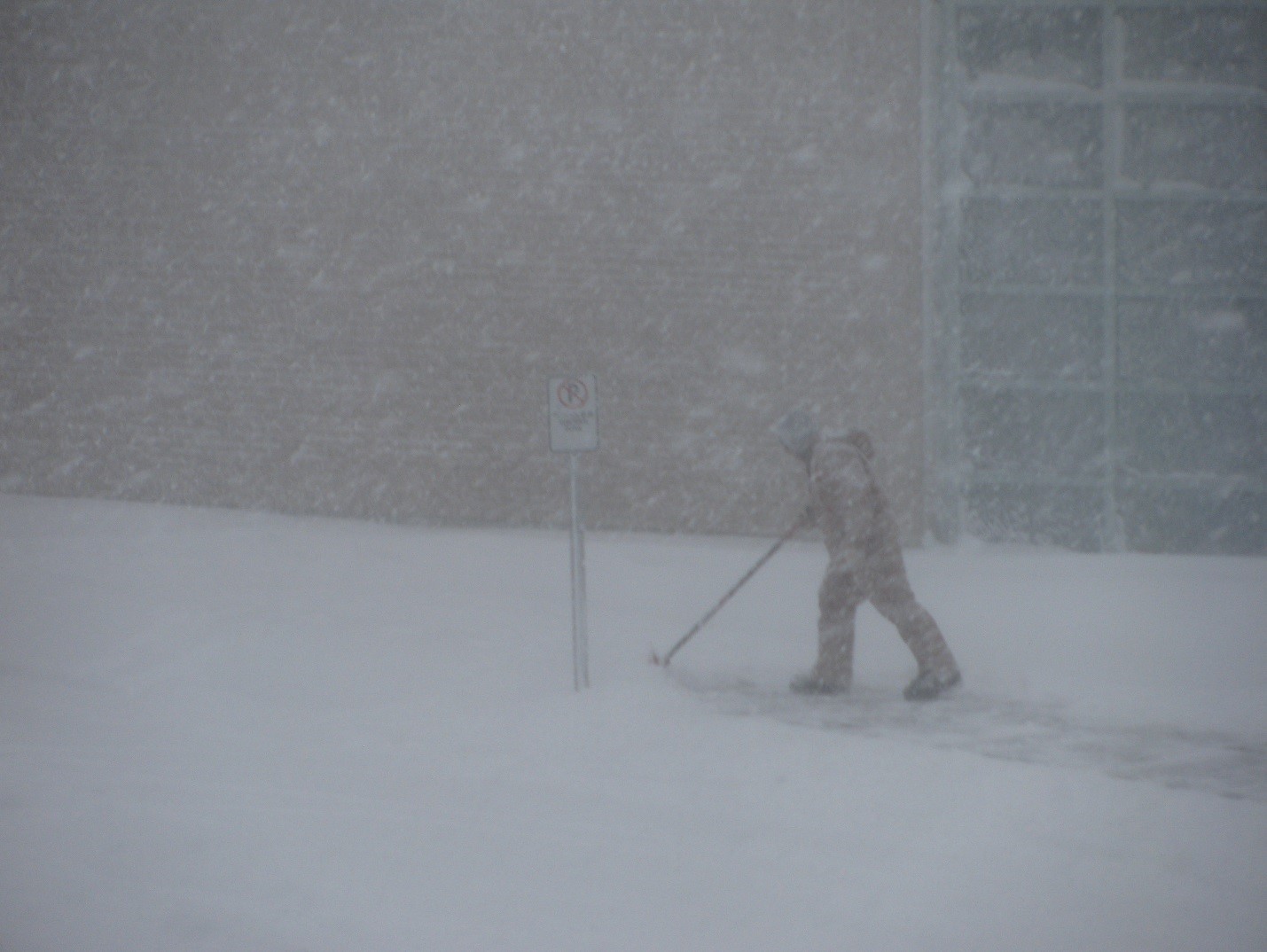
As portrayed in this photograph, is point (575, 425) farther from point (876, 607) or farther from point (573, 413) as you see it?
point (876, 607)

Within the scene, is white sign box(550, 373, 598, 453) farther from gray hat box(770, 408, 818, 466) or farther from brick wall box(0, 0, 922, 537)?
brick wall box(0, 0, 922, 537)

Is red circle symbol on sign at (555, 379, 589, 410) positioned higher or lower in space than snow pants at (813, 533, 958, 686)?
higher

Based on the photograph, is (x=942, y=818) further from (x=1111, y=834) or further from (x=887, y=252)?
(x=887, y=252)

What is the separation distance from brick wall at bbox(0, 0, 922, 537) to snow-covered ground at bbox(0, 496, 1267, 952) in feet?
4.55

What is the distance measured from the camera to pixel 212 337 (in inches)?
510

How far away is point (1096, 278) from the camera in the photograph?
12.1 m

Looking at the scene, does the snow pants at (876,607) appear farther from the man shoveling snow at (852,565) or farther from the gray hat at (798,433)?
the gray hat at (798,433)

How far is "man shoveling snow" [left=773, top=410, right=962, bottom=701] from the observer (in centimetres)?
789

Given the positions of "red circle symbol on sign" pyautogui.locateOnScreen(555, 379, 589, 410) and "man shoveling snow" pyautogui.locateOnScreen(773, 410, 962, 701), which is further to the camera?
"man shoveling snow" pyautogui.locateOnScreen(773, 410, 962, 701)

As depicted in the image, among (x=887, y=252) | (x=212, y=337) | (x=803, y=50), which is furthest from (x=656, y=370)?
(x=212, y=337)

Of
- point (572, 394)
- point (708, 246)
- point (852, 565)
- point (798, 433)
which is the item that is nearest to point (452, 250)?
point (708, 246)

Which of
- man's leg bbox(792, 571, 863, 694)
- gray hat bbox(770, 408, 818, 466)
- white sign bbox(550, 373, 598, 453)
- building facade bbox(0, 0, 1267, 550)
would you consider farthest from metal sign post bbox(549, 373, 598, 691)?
building facade bbox(0, 0, 1267, 550)

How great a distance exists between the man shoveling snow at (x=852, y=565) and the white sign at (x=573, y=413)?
1157 mm

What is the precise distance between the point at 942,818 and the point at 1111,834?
658 millimetres
